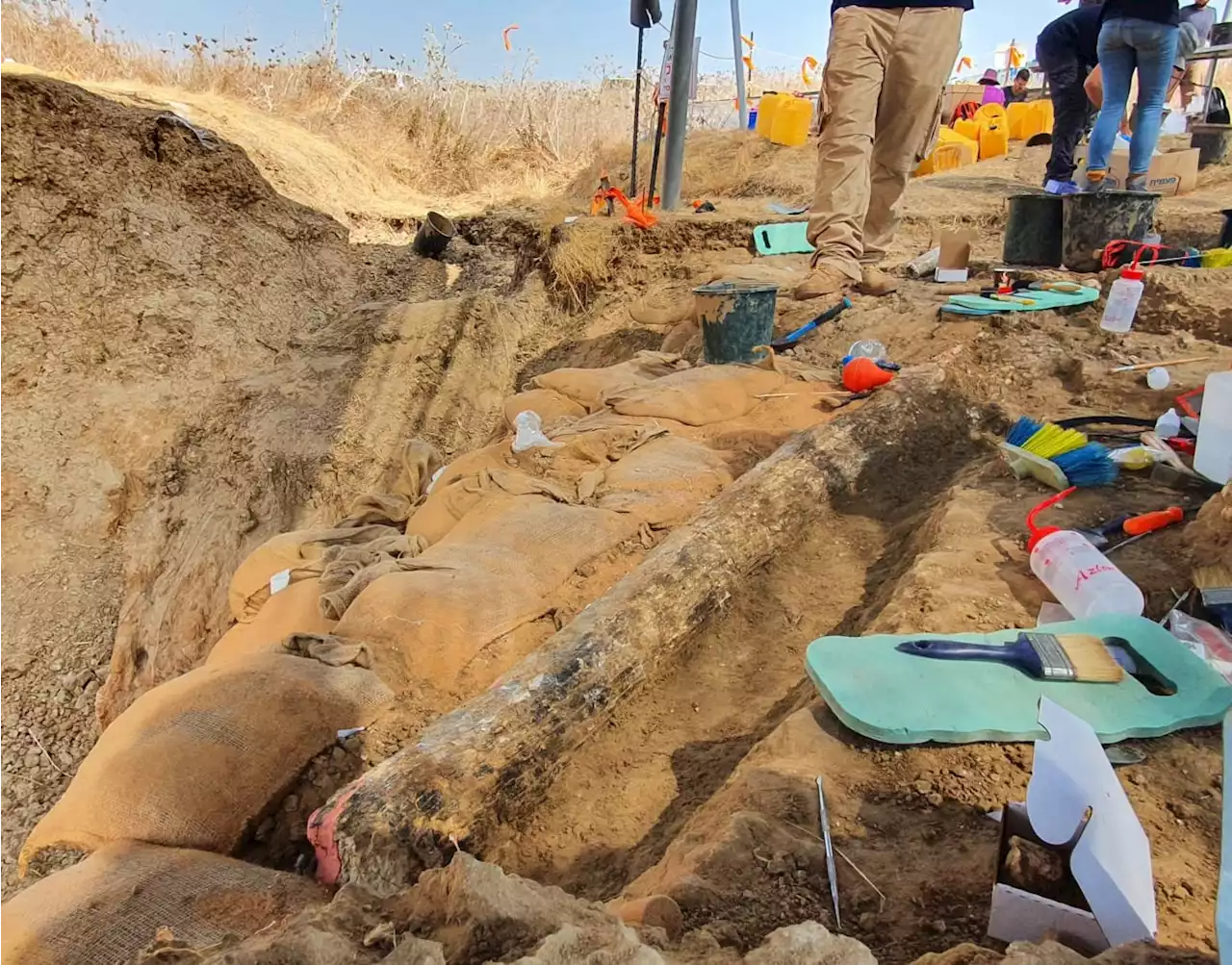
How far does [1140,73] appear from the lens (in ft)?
18.7

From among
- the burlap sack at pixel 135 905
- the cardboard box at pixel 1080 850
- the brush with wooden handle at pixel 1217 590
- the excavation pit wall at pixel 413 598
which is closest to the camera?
the cardboard box at pixel 1080 850

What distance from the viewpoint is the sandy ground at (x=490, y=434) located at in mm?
1396

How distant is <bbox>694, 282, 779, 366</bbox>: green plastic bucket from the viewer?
4.16 metres

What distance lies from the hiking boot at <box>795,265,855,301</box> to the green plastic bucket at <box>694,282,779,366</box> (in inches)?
31.7

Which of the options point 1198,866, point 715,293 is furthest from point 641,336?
point 1198,866

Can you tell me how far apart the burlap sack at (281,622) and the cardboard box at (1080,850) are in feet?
6.94

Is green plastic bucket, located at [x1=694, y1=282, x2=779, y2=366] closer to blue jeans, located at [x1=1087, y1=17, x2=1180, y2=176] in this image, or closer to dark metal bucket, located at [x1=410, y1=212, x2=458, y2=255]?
blue jeans, located at [x1=1087, y1=17, x2=1180, y2=176]

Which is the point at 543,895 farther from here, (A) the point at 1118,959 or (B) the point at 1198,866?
(B) the point at 1198,866

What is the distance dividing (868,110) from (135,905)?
5231 mm

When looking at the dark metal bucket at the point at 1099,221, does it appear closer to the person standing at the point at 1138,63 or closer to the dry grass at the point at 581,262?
the person standing at the point at 1138,63

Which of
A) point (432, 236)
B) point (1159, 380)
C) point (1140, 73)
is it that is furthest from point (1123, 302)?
point (432, 236)

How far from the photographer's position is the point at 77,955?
59.0 inches

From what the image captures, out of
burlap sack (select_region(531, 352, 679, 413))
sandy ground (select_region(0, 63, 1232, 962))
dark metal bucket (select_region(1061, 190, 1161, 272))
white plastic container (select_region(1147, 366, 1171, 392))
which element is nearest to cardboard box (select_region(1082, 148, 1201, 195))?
sandy ground (select_region(0, 63, 1232, 962))

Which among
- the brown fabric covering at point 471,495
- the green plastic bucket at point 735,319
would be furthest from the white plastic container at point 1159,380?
the brown fabric covering at point 471,495
